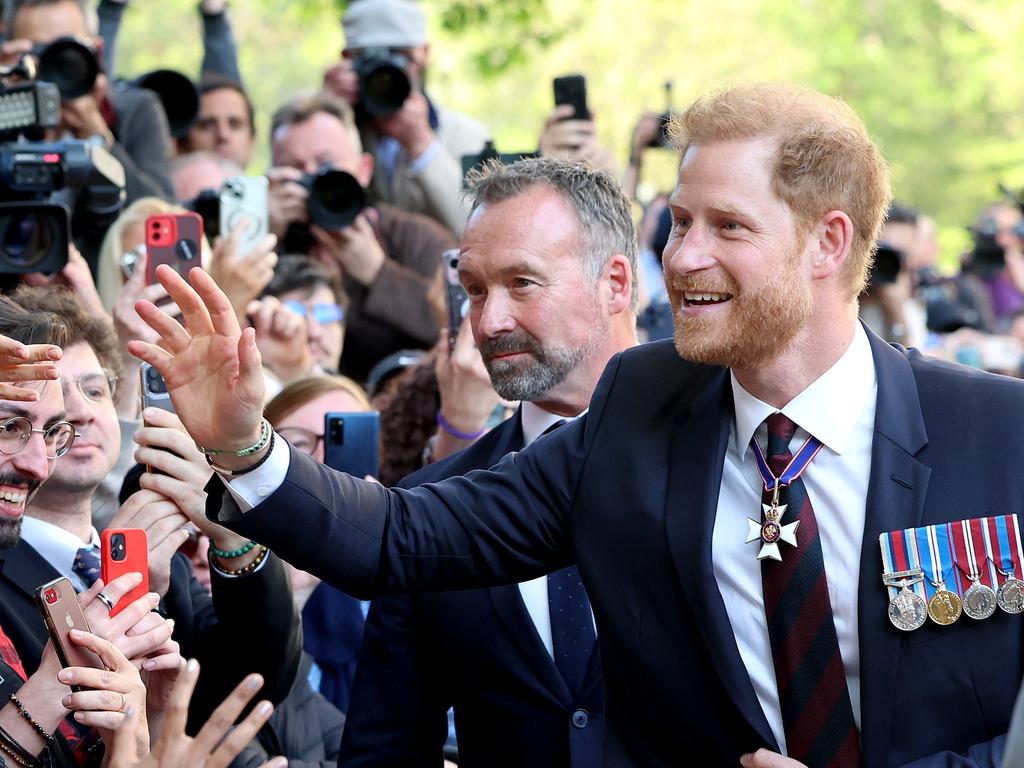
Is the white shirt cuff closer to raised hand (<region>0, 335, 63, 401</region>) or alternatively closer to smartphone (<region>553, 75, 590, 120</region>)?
raised hand (<region>0, 335, 63, 401</region>)

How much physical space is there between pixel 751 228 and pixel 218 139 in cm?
528

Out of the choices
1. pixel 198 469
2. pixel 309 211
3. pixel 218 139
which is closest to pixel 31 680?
pixel 198 469

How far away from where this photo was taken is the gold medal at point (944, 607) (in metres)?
2.67

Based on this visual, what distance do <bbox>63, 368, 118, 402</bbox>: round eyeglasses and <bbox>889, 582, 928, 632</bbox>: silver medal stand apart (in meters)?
2.11

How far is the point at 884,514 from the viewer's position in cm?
271

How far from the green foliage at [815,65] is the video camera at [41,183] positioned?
15760 millimetres

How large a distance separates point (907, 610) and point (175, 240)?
231 centimetres

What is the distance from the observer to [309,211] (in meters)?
6.41

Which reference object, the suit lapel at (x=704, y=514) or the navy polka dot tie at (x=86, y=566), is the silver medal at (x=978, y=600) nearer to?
the suit lapel at (x=704, y=514)

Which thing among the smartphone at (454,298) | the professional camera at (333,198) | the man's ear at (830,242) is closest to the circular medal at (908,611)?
the man's ear at (830,242)

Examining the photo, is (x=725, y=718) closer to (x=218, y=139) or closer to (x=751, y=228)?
(x=751, y=228)

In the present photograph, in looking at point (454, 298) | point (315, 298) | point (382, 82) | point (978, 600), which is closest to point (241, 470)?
point (978, 600)

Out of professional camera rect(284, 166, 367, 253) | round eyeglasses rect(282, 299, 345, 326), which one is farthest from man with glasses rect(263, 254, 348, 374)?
professional camera rect(284, 166, 367, 253)

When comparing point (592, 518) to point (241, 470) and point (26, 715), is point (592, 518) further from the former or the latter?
point (26, 715)
